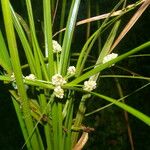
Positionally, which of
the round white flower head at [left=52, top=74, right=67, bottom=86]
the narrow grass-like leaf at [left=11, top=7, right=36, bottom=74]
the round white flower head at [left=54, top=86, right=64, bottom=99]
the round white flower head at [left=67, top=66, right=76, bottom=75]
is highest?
the narrow grass-like leaf at [left=11, top=7, right=36, bottom=74]

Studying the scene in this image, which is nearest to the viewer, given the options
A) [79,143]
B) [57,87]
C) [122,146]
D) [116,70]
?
[57,87]

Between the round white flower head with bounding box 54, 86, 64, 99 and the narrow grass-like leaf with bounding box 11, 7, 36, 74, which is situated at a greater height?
the narrow grass-like leaf with bounding box 11, 7, 36, 74

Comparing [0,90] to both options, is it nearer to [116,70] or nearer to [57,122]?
[116,70]

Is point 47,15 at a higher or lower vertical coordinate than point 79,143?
higher

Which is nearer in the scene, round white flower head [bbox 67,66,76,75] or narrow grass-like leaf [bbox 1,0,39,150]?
narrow grass-like leaf [bbox 1,0,39,150]

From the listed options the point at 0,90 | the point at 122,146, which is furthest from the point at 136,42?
the point at 0,90

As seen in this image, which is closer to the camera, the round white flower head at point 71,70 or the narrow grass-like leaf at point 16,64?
the narrow grass-like leaf at point 16,64

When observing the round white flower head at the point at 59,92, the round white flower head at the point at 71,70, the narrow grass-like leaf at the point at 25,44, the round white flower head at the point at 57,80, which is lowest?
the round white flower head at the point at 59,92

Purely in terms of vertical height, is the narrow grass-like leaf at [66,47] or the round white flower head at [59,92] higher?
the narrow grass-like leaf at [66,47]
